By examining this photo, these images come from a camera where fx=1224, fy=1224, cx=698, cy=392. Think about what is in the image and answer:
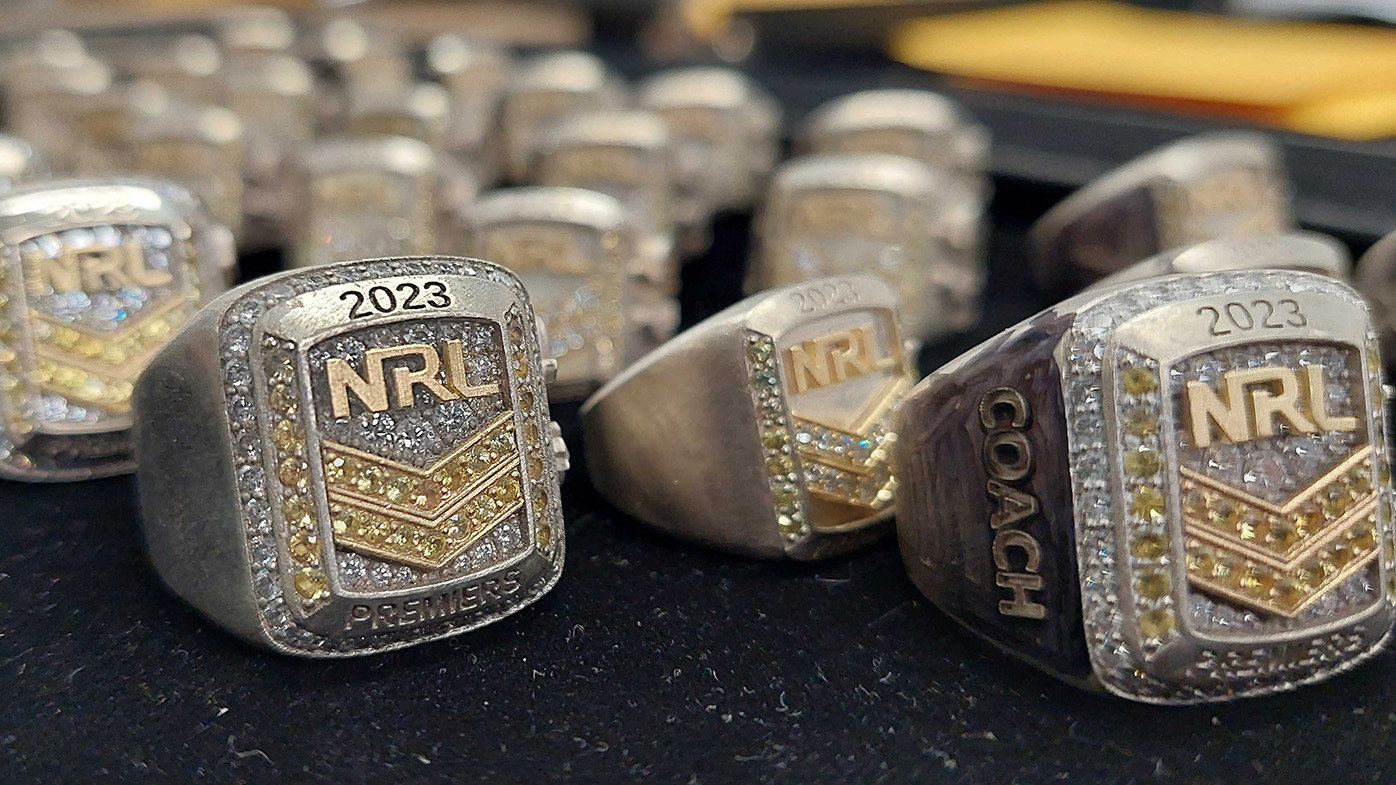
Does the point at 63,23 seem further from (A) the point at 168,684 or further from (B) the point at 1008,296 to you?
(A) the point at 168,684

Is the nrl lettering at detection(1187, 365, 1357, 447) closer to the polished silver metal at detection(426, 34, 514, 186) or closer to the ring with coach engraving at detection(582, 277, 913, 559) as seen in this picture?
the ring with coach engraving at detection(582, 277, 913, 559)

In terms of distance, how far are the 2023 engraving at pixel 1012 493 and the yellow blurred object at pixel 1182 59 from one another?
4.46 feet

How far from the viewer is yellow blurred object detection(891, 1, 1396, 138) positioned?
6.28ft

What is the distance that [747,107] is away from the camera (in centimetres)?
194

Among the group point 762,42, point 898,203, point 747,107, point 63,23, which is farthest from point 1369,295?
point 63,23

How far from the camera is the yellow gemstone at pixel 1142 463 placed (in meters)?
0.71

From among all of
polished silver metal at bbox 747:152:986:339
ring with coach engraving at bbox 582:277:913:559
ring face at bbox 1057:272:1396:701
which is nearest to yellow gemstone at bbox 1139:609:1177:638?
ring face at bbox 1057:272:1396:701

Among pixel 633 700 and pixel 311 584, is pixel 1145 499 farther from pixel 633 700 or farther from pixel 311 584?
pixel 311 584

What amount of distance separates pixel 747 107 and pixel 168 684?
1.38 m

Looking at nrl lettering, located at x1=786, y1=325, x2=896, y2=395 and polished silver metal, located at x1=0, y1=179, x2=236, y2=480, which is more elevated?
polished silver metal, located at x1=0, y1=179, x2=236, y2=480

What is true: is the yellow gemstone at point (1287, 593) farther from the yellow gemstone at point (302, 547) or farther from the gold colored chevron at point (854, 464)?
the yellow gemstone at point (302, 547)

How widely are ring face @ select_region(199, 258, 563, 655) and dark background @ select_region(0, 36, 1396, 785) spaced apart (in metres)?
0.05

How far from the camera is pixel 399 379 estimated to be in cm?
77

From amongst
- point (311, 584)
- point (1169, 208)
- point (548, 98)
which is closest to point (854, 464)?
point (311, 584)
